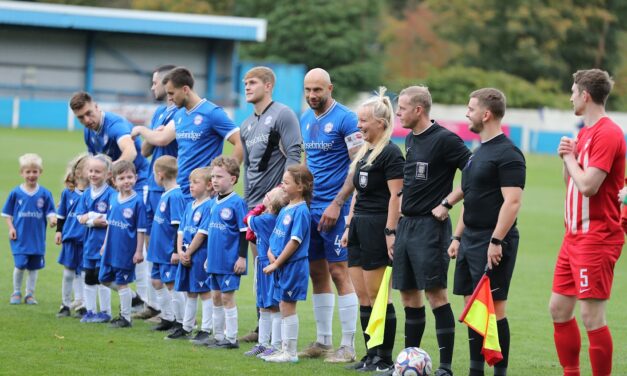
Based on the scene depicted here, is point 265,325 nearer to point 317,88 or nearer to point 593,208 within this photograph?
point 317,88

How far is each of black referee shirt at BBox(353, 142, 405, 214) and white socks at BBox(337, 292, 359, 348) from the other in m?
0.93

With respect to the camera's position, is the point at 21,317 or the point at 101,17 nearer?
the point at 21,317

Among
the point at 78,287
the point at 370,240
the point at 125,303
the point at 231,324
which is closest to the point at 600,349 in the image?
the point at 370,240

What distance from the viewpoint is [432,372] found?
7.89 meters

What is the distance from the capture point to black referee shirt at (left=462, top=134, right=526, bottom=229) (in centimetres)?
707

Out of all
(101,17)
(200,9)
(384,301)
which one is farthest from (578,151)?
(200,9)

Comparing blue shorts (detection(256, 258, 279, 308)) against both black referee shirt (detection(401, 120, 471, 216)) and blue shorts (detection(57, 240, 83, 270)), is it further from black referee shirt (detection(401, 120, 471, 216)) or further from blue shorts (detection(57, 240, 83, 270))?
blue shorts (detection(57, 240, 83, 270))

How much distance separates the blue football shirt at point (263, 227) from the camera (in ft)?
28.2

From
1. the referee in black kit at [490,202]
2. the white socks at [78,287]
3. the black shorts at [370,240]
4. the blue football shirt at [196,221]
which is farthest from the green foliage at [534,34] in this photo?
the referee in black kit at [490,202]

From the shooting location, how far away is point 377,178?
7.93m

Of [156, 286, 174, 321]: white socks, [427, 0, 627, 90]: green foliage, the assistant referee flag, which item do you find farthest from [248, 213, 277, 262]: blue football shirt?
[427, 0, 627, 90]: green foliage

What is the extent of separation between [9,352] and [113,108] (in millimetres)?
35789

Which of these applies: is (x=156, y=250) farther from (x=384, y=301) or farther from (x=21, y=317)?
(x=384, y=301)

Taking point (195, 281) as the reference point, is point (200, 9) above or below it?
above
